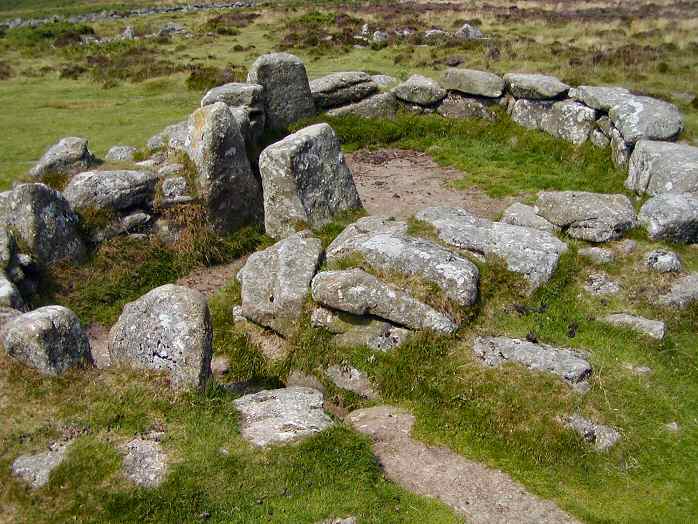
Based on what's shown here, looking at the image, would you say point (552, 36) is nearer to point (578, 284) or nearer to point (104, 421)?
point (578, 284)

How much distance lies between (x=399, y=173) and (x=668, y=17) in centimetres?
3527

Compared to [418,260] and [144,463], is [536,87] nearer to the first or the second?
[418,260]

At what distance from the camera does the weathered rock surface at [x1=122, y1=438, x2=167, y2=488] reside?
7078 millimetres

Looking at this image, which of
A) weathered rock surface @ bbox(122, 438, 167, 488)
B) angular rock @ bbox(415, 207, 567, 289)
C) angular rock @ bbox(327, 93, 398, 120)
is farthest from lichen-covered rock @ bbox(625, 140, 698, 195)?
weathered rock surface @ bbox(122, 438, 167, 488)

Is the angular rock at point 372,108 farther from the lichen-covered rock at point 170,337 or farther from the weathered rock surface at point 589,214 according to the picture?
the lichen-covered rock at point 170,337

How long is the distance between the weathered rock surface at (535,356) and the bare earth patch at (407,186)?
221 inches

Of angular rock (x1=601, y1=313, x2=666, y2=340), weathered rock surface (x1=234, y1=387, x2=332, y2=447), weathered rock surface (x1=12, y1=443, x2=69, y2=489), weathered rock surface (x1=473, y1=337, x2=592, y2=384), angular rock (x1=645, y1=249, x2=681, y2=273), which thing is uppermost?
weathered rock surface (x1=12, y1=443, x2=69, y2=489)

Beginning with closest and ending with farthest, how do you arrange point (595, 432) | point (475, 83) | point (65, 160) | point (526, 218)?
point (595, 432) → point (526, 218) → point (65, 160) → point (475, 83)

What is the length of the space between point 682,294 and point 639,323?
4.03ft

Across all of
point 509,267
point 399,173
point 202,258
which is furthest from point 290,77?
point 509,267

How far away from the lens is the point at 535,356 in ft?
30.8

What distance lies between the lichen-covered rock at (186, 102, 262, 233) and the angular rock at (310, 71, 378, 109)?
22.2 feet

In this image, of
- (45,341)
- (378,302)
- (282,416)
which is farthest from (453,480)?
(45,341)

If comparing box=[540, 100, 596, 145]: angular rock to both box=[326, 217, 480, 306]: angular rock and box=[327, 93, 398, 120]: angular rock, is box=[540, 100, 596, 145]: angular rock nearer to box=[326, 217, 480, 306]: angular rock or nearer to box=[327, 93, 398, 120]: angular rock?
box=[327, 93, 398, 120]: angular rock
